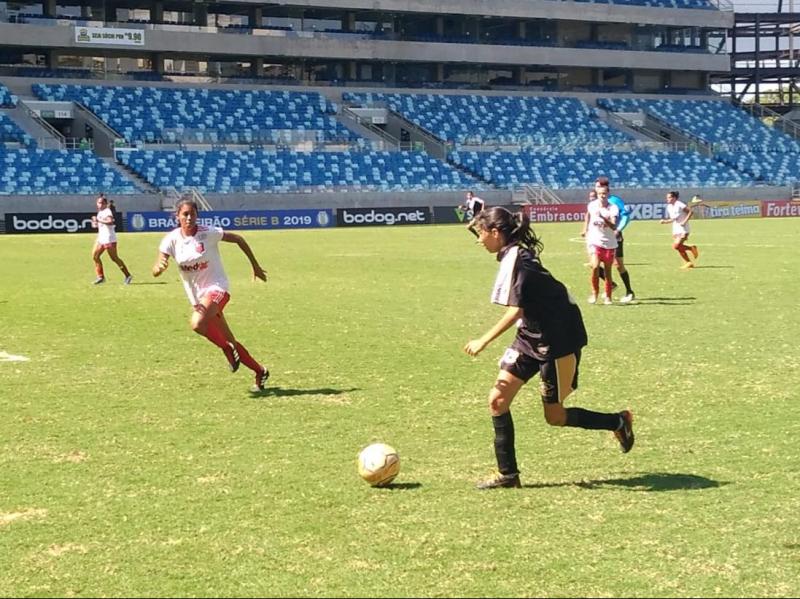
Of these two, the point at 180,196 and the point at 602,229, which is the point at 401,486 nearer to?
the point at 602,229

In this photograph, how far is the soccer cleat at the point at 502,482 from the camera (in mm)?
7293

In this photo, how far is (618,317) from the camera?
17078 millimetres

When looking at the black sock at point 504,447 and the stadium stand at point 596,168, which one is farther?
the stadium stand at point 596,168

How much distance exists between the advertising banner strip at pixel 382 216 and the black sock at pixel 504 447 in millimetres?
47252

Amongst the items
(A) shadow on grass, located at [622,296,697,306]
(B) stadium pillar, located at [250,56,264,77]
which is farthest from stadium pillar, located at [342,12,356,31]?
(A) shadow on grass, located at [622,296,697,306]

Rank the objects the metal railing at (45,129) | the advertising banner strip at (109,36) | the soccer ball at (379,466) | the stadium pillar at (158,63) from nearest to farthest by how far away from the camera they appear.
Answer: the soccer ball at (379,466)
the metal railing at (45,129)
the advertising banner strip at (109,36)
the stadium pillar at (158,63)

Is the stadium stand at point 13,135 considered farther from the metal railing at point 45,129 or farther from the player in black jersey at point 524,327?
the player in black jersey at point 524,327

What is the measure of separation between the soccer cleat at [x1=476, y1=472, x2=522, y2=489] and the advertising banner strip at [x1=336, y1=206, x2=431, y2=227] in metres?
47.3

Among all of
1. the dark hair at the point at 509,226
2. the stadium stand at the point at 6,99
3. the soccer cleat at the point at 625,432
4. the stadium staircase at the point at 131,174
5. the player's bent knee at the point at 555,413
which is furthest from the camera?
the stadium stand at the point at 6,99

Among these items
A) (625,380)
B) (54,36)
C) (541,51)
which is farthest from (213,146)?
(625,380)

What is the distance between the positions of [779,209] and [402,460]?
197 feet

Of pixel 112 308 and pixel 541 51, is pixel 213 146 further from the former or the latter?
pixel 112 308

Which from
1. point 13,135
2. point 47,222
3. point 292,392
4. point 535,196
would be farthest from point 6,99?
point 292,392

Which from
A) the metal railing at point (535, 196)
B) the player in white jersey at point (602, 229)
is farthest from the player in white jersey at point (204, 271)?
the metal railing at point (535, 196)
